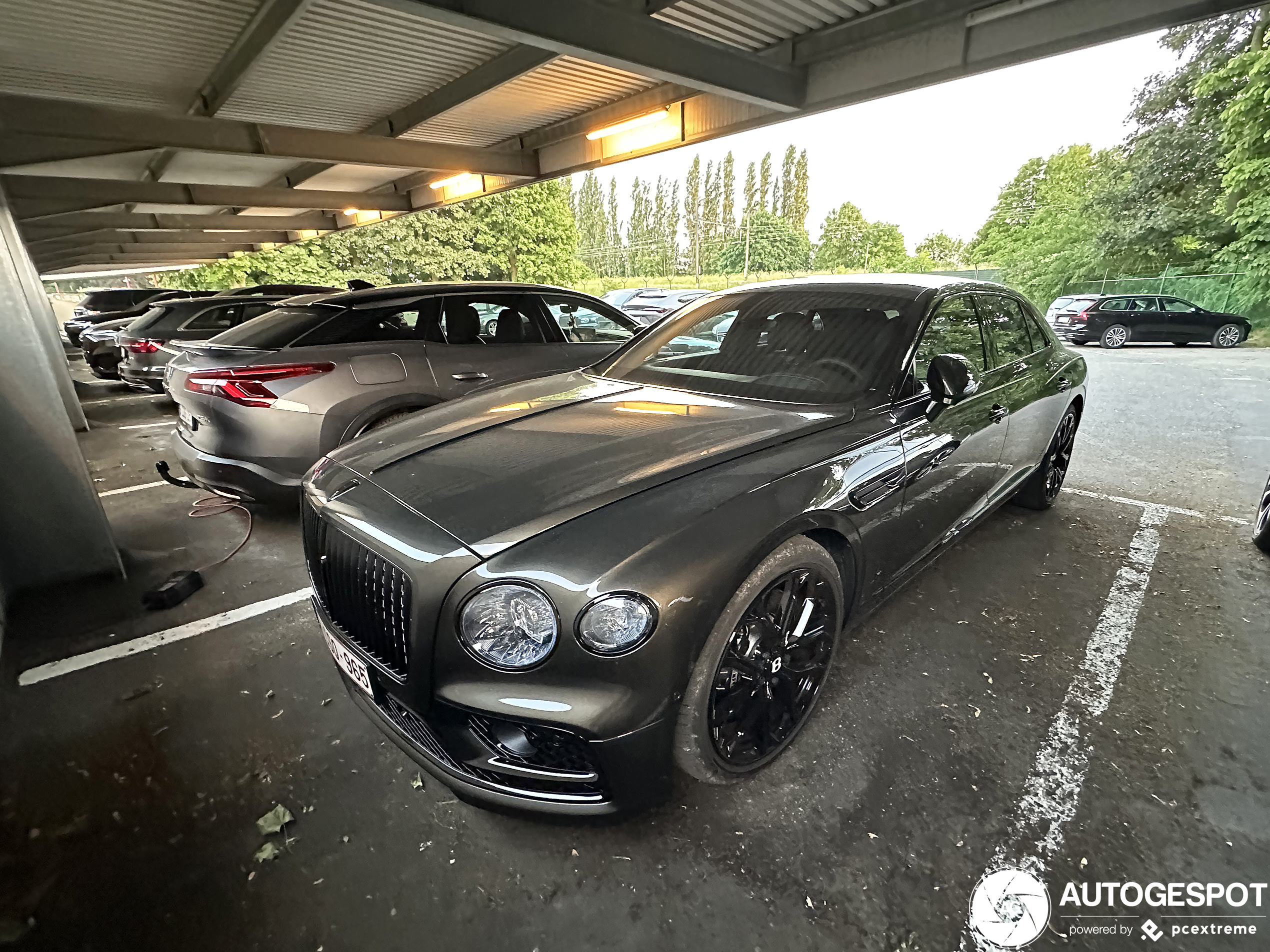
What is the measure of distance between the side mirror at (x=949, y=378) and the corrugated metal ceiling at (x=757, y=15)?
490 centimetres

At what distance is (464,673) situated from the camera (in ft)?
4.81

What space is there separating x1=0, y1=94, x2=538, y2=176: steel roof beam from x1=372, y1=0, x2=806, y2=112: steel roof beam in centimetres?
475

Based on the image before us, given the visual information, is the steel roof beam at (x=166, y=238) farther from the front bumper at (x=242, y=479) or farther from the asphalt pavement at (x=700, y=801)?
the asphalt pavement at (x=700, y=801)

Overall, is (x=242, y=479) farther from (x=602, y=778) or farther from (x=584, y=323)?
(x=602, y=778)

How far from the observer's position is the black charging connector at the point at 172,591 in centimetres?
301

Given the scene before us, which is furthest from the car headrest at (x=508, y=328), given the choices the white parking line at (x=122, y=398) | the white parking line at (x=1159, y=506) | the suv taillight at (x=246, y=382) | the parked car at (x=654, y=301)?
the parked car at (x=654, y=301)

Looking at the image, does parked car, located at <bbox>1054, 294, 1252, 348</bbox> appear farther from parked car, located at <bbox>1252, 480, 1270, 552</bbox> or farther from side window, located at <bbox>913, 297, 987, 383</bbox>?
side window, located at <bbox>913, 297, 987, 383</bbox>

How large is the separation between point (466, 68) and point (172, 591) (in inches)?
252

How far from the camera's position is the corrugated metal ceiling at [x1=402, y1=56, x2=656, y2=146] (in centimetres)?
695

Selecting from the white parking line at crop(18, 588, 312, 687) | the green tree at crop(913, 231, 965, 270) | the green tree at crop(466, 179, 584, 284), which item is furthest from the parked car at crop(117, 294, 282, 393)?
the green tree at crop(913, 231, 965, 270)

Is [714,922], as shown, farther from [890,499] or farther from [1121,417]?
[1121,417]

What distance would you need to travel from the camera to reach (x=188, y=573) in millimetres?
3221

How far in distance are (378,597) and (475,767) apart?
1.72 feet

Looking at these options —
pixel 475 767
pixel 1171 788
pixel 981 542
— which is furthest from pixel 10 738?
pixel 981 542
